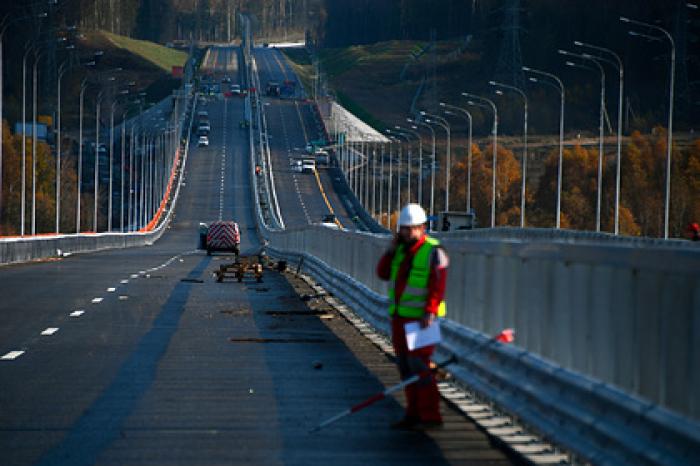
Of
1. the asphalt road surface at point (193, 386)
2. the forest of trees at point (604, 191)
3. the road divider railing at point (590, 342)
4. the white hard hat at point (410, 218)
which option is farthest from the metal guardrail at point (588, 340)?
the forest of trees at point (604, 191)

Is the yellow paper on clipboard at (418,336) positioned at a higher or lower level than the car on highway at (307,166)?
higher

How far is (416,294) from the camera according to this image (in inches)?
539

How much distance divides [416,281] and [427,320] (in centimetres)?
31

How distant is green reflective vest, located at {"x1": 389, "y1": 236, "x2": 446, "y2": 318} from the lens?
44.5ft

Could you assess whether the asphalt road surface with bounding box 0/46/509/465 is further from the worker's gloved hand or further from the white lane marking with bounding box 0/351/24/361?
the worker's gloved hand

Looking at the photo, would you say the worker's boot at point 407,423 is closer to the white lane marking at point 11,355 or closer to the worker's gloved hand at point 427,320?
the worker's gloved hand at point 427,320

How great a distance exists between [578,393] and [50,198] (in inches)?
6725

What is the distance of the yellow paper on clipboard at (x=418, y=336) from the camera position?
1371 centimetres

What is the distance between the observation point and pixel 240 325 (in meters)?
26.2

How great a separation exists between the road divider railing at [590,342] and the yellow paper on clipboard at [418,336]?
0.70m

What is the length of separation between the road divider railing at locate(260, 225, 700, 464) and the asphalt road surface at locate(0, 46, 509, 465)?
615mm

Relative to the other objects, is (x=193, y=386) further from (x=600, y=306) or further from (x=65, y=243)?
(x=65, y=243)

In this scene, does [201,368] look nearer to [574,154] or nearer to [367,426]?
[367,426]

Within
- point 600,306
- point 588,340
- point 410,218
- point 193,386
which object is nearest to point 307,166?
point 193,386
